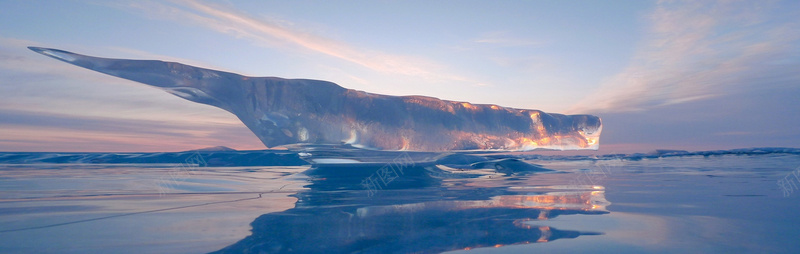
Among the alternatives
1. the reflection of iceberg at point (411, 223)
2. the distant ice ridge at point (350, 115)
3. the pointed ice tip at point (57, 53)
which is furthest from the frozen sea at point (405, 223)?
the pointed ice tip at point (57, 53)

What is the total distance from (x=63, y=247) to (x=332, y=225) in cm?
125

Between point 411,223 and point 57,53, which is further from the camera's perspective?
point 57,53

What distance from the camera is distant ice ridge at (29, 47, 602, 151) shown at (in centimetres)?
437

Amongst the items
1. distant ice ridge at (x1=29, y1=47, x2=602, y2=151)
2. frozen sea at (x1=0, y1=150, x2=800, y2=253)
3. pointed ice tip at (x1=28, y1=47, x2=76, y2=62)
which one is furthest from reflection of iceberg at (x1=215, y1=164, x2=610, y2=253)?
pointed ice tip at (x1=28, y1=47, x2=76, y2=62)

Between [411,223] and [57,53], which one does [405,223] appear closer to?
[411,223]

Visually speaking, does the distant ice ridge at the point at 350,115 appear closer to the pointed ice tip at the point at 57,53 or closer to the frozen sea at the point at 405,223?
the pointed ice tip at the point at 57,53

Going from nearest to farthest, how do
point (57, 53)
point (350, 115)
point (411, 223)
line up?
point (411, 223), point (57, 53), point (350, 115)

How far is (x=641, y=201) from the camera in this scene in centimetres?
352

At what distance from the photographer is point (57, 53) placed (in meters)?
3.73

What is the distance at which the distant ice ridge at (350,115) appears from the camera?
14.3 feet

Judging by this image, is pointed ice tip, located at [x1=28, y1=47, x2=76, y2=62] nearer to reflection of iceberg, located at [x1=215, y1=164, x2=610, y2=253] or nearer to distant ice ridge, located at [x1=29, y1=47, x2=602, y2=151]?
distant ice ridge, located at [x1=29, y1=47, x2=602, y2=151]

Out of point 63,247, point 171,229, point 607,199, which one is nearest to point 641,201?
point 607,199

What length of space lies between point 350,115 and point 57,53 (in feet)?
9.66

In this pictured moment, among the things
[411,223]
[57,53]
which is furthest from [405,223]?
[57,53]
